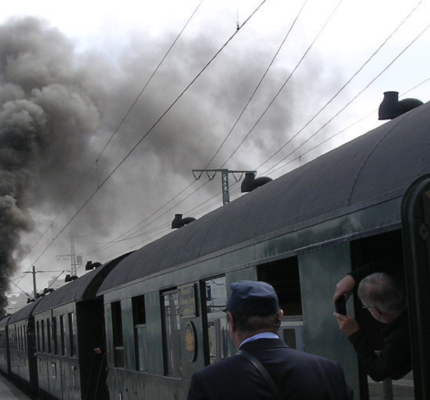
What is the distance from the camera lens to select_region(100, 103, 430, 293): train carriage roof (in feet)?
12.5

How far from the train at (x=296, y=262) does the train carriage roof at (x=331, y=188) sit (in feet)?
0.04

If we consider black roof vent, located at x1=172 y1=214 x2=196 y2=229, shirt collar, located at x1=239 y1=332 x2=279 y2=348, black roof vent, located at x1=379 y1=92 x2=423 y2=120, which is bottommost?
shirt collar, located at x1=239 y1=332 x2=279 y2=348

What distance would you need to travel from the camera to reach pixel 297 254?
478 centimetres

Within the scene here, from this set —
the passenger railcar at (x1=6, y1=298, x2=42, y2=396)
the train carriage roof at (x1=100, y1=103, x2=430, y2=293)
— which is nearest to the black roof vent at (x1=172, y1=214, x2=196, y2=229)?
the train carriage roof at (x1=100, y1=103, x2=430, y2=293)

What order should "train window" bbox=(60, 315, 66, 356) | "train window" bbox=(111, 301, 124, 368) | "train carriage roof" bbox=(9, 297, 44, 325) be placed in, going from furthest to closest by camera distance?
"train carriage roof" bbox=(9, 297, 44, 325)
"train window" bbox=(60, 315, 66, 356)
"train window" bbox=(111, 301, 124, 368)

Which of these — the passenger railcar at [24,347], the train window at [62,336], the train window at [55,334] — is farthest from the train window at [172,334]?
the passenger railcar at [24,347]

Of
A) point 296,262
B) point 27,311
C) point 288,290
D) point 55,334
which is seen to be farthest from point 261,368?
point 27,311

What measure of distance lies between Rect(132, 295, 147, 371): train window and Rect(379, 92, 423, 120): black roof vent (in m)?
4.47

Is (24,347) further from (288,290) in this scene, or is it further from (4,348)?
(288,290)

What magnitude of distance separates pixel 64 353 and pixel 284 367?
1336 cm

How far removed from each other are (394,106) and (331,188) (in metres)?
1.14

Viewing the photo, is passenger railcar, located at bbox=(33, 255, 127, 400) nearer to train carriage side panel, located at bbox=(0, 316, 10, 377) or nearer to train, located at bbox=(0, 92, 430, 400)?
train, located at bbox=(0, 92, 430, 400)

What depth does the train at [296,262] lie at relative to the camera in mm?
3619

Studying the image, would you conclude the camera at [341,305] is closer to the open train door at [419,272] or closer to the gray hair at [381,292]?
the gray hair at [381,292]
